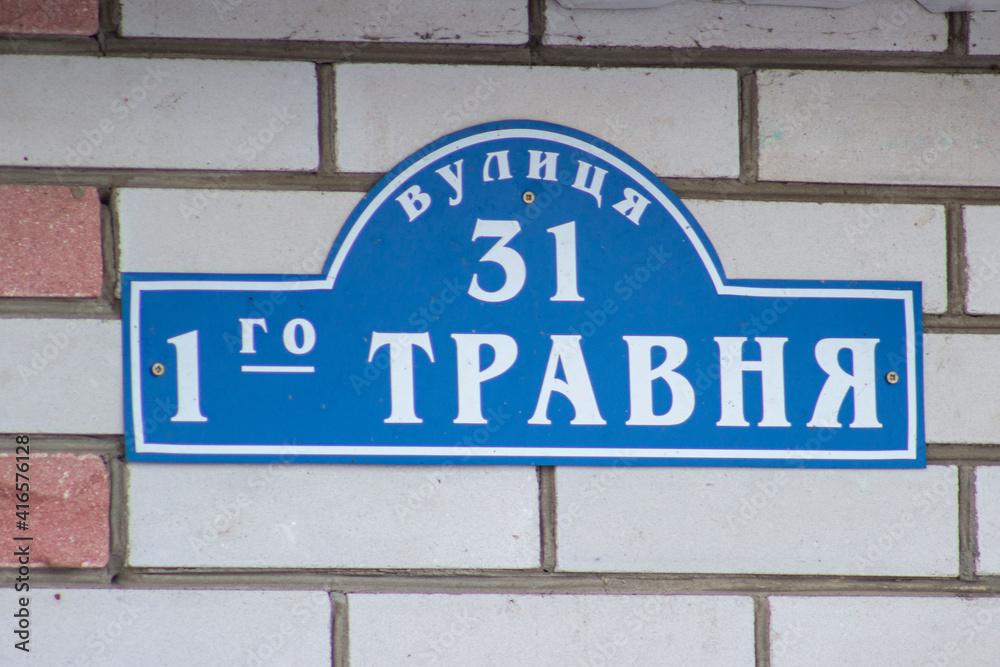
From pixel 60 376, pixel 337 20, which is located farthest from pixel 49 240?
pixel 337 20

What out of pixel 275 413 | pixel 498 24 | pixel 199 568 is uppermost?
pixel 498 24

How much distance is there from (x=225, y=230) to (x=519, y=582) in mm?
979

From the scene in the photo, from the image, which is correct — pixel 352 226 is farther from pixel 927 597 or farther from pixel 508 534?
pixel 927 597

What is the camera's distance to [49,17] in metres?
1.37

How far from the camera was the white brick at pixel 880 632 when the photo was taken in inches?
54.7

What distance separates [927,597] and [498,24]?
156cm

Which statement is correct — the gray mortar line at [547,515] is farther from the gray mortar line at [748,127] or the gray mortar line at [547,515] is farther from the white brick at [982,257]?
the white brick at [982,257]

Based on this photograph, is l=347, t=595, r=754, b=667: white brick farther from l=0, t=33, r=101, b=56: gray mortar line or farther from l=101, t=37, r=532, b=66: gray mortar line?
l=0, t=33, r=101, b=56: gray mortar line

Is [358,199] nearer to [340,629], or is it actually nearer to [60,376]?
[60,376]

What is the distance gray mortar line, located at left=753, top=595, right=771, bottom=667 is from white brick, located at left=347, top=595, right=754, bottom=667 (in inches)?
0.5

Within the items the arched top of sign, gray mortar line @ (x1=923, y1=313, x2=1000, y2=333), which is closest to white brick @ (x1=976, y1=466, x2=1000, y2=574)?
gray mortar line @ (x1=923, y1=313, x2=1000, y2=333)

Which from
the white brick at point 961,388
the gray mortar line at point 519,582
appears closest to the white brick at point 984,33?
the white brick at point 961,388

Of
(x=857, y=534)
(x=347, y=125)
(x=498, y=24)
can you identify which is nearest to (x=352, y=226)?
(x=347, y=125)

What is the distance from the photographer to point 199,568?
1362 mm
